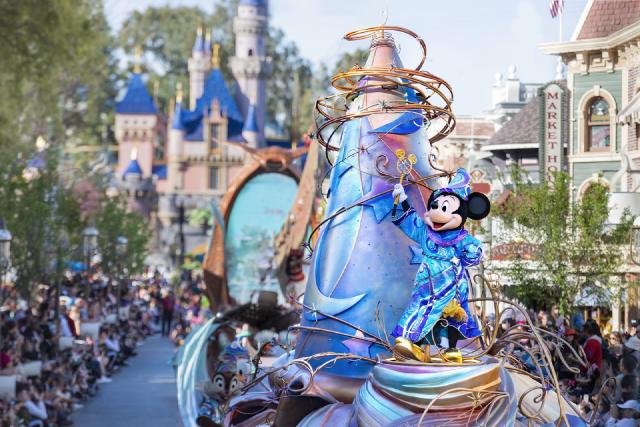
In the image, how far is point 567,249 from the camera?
18156 mm

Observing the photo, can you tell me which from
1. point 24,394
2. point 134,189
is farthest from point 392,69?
point 134,189

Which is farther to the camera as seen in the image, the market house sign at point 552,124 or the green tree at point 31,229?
the green tree at point 31,229

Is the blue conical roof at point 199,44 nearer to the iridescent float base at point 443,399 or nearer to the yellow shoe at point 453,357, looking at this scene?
the iridescent float base at point 443,399

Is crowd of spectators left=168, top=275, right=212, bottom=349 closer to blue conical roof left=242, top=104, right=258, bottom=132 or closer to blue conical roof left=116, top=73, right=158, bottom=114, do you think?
blue conical roof left=242, top=104, right=258, bottom=132

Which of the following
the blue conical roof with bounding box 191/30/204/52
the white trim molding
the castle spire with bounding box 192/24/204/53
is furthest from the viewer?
the blue conical roof with bounding box 191/30/204/52

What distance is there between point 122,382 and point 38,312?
3.24 m

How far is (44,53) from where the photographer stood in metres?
25.4

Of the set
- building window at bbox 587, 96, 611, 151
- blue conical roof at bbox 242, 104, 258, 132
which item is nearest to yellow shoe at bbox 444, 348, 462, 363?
building window at bbox 587, 96, 611, 151

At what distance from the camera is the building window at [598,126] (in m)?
26.2

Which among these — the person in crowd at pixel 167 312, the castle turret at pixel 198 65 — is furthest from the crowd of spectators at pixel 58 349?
the castle turret at pixel 198 65

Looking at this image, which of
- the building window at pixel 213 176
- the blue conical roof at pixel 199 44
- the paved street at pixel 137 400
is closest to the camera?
the paved street at pixel 137 400

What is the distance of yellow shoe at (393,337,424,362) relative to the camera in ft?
21.0

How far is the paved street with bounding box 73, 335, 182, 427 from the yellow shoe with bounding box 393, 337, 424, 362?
1204cm

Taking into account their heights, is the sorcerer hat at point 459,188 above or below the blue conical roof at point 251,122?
below
